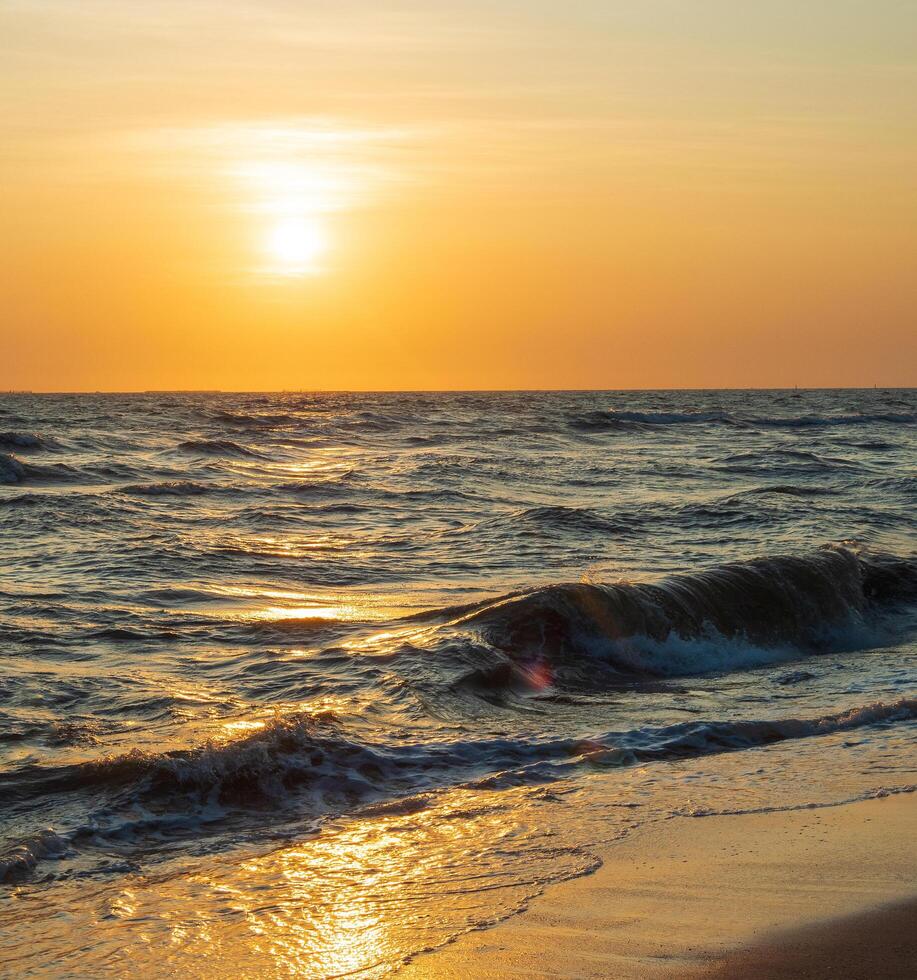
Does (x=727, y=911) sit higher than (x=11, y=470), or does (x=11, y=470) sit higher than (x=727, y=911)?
(x=11, y=470)

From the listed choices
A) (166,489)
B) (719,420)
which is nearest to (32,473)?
(166,489)

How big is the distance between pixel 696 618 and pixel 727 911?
7.33m

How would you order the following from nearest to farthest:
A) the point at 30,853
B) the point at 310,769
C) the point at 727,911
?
the point at 727,911
the point at 30,853
the point at 310,769

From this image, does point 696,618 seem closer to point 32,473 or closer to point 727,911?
point 727,911

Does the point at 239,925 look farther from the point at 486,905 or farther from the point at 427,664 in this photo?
the point at 427,664

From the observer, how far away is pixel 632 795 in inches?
255

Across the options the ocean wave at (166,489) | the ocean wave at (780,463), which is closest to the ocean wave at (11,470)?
the ocean wave at (166,489)

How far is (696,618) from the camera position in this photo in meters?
11.8

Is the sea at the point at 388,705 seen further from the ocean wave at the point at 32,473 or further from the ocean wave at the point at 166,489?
the ocean wave at the point at 32,473

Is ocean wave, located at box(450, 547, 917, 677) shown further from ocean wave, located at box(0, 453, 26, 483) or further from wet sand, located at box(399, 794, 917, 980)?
ocean wave, located at box(0, 453, 26, 483)

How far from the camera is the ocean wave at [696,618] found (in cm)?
1075

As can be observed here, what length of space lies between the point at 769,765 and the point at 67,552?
11129 mm

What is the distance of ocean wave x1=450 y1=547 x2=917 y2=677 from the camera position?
10.8 meters

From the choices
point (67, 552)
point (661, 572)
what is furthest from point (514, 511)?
point (67, 552)
